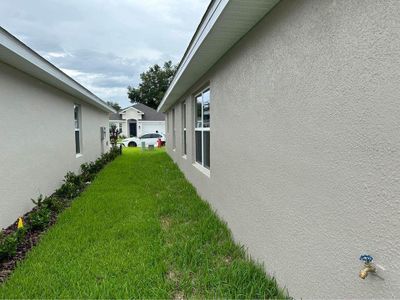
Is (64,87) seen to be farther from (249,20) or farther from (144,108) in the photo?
(144,108)

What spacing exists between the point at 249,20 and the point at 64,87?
6.05 m

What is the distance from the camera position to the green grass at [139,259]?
276cm

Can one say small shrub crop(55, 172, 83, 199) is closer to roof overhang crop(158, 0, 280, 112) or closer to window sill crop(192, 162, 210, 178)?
window sill crop(192, 162, 210, 178)

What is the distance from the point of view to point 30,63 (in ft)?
16.1

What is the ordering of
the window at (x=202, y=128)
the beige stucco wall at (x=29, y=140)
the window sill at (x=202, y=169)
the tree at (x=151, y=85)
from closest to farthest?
the beige stucco wall at (x=29, y=140), the window sill at (x=202, y=169), the window at (x=202, y=128), the tree at (x=151, y=85)

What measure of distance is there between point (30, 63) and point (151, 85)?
5584cm

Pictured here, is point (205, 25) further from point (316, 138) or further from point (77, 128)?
point (77, 128)

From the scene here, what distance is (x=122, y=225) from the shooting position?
468cm

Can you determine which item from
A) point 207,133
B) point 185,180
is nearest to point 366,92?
point 207,133

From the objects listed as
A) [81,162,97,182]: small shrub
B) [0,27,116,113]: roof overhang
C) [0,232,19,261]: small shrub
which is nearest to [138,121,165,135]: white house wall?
[81,162,97,182]: small shrub

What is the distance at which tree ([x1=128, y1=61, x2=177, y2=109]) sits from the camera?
58438 mm

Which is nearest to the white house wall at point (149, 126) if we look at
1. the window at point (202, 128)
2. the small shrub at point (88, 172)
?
the small shrub at point (88, 172)

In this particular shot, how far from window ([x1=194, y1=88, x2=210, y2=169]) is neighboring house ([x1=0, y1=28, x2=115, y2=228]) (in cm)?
323

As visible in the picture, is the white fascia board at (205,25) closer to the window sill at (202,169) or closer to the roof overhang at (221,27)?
the roof overhang at (221,27)
